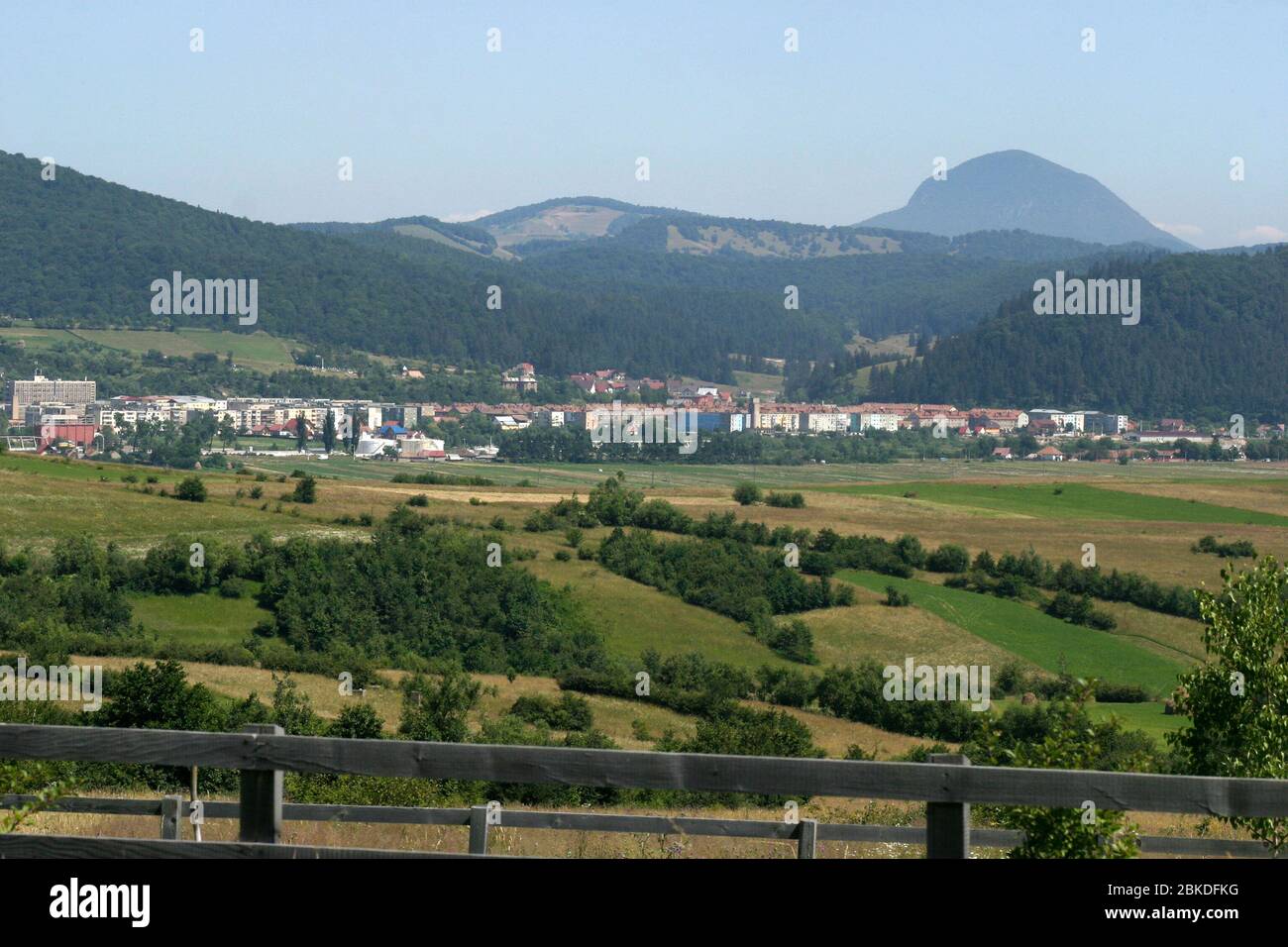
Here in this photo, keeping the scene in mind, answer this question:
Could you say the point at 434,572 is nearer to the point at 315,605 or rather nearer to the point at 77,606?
the point at 315,605

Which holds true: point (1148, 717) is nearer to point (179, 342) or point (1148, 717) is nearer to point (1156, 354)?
point (1156, 354)

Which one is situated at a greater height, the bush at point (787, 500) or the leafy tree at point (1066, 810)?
the leafy tree at point (1066, 810)

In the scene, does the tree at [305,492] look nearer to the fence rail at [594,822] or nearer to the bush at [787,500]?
the bush at [787,500]

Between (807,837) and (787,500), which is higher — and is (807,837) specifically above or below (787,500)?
above

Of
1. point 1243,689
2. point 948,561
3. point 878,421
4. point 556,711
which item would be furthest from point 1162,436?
point 1243,689

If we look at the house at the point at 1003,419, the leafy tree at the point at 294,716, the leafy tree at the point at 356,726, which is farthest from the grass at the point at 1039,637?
the house at the point at 1003,419

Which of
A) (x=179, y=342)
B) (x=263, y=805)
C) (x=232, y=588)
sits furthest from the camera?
(x=179, y=342)
